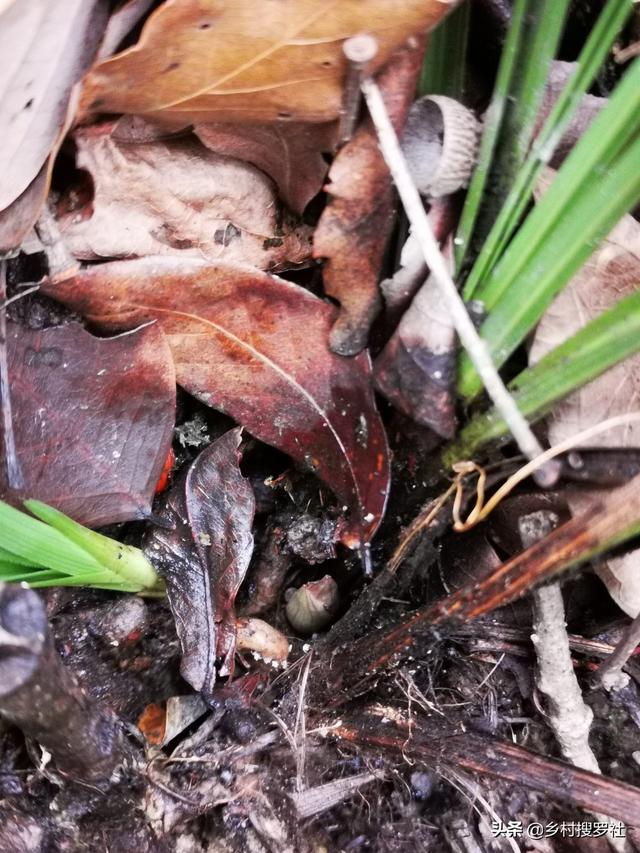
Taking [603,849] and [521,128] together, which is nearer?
[521,128]

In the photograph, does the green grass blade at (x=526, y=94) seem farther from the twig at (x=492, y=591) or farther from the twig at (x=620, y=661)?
the twig at (x=620, y=661)

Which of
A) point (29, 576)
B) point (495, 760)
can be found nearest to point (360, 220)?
point (29, 576)

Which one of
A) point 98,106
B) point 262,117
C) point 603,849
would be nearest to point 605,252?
point 262,117

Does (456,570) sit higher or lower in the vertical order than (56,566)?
lower

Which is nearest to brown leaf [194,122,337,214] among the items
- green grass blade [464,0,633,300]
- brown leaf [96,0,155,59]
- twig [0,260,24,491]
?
brown leaf [96,0,155,59]

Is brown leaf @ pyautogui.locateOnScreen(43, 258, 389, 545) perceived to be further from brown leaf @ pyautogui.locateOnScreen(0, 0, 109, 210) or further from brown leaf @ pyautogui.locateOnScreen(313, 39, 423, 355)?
brown leaf @ pyautogui.locateOnScreen(0, 0, 109, 210)

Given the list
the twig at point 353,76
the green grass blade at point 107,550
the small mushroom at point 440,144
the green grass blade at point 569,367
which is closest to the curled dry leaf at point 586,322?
the green grass blade at point 569,367

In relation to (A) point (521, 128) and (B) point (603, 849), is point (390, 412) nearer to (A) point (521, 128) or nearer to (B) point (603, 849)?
(A) point (521, 128)


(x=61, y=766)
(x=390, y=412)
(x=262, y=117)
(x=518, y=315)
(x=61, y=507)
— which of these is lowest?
(x=61, y=766)
